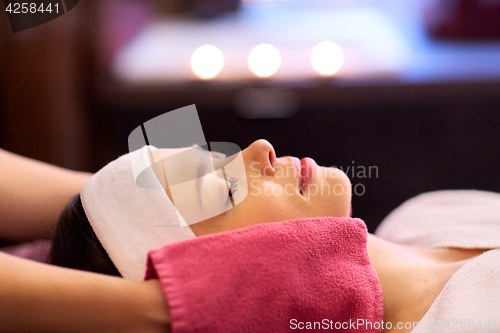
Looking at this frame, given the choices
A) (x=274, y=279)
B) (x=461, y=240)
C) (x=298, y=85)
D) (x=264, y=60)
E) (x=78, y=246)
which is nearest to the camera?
(x=274, y=279)

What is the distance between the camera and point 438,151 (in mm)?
1573

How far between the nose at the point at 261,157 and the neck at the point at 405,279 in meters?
0.30

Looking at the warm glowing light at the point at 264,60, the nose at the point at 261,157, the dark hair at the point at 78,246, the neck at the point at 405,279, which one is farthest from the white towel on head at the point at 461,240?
the warm glowing light at the point at 264,60

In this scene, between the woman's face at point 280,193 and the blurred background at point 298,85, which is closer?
the woman's face at point 280,193

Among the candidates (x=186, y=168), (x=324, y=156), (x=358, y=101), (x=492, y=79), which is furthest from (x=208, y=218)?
(x=492, y=79)

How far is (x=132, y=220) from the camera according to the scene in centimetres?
67

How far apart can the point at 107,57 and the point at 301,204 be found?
1466 mm

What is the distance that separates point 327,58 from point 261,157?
1.10 m

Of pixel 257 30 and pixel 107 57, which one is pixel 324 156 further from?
pixel 107 57

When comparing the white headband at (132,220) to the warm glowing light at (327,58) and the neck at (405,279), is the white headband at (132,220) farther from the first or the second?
the warm glowing light at (327,58)

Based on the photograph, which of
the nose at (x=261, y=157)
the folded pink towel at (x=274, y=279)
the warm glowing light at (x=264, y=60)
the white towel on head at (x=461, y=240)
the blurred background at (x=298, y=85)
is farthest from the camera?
the warm glowing light at (x=264, y=60)

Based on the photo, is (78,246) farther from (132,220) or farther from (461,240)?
(461,240)

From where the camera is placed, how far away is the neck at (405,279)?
Answer: 712 mm

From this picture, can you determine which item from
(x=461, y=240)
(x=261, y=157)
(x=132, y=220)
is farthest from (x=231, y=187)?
(x=461, y=240)
